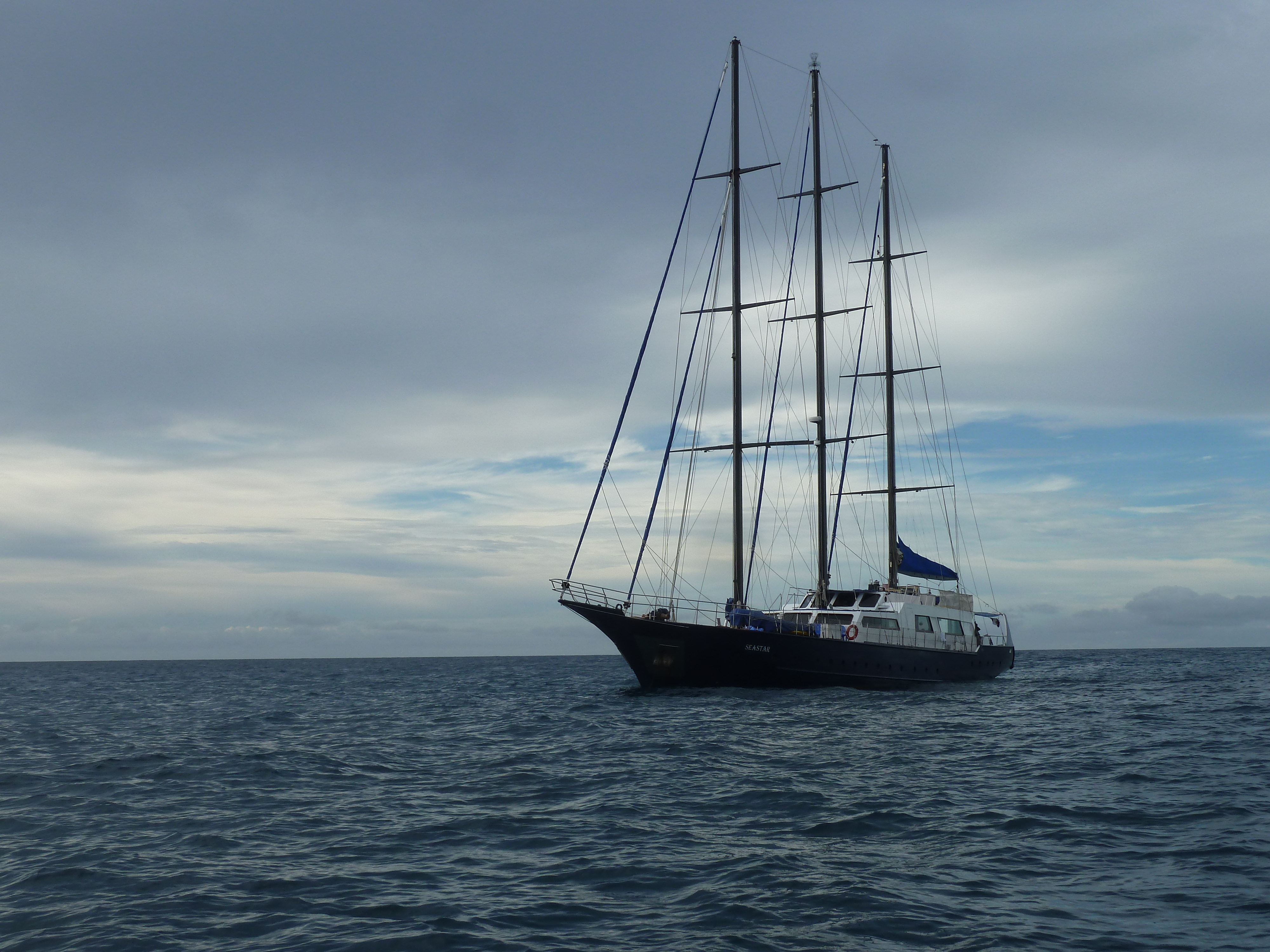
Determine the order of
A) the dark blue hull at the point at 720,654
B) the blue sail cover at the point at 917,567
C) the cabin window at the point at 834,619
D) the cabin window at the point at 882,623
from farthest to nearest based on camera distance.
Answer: the blue sail cover at the point at 917,567 → the cabin window at the point at 834,619 → the cabin window at the point at 882,623 → the dark blue hull at the point at 720,654

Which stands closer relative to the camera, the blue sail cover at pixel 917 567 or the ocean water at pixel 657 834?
the ocean water at pixel 657 834

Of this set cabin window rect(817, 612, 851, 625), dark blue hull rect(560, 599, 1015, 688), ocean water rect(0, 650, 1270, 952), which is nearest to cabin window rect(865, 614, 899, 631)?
cabin window rect(817, 612, 851, 625)

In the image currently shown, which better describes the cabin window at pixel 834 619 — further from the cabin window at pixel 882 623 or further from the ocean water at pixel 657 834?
the ocean water at pixel 657 834

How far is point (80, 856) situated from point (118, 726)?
26436 mm

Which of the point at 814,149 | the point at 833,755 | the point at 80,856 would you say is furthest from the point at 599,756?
the point at 814,149

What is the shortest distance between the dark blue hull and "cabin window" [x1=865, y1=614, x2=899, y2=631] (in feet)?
10.8

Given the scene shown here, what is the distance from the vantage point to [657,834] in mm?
16484

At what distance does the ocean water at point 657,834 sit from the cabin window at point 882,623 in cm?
998

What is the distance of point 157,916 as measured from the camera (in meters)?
12.6

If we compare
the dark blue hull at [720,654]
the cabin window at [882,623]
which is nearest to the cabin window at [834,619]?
the cabin window at [882,623]

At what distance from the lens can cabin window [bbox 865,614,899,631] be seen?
149 ft

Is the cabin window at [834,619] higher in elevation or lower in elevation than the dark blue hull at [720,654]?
higher

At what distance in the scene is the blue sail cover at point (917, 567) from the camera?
53.9 metres

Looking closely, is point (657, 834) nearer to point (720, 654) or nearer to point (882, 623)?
point (720, 654)
